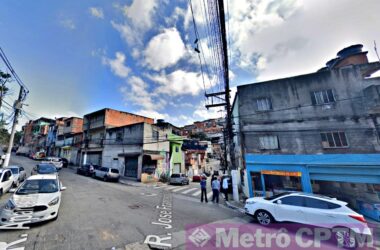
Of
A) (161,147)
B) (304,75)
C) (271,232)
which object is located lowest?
(271,232)

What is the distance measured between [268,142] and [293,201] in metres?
6.17

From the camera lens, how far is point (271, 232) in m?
6.38

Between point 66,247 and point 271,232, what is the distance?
23.5ft

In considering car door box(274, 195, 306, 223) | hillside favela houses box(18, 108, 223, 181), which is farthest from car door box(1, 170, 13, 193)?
car door box(274, 195, 306, 223)

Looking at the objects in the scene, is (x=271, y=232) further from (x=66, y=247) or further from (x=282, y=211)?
(x=66, y=247)

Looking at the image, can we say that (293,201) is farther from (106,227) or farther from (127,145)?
(127,145)

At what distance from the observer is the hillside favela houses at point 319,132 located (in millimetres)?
10148

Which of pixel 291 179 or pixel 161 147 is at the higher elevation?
pixel 161 147

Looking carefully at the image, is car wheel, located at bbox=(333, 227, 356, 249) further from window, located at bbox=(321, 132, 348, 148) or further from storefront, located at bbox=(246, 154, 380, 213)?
window, located at bbox=(321, 132, 348, 148)

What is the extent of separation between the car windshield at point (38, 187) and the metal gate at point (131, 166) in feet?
45.2

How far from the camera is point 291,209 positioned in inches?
265

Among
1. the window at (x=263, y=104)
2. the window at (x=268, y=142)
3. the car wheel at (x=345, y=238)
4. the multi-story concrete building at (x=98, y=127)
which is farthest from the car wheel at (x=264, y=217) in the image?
the multi-story concrete building at (x=98, y=127)

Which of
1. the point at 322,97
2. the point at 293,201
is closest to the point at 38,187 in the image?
the point at 293,201

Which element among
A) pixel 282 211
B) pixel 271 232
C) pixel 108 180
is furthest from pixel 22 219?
pixel 108 180
